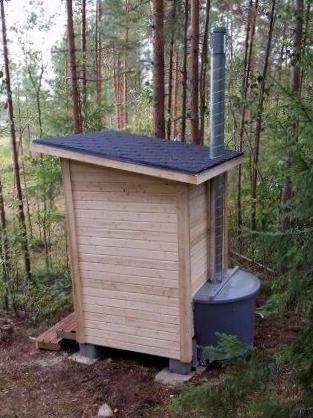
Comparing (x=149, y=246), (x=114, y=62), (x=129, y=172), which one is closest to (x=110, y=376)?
(x=149, y=246)

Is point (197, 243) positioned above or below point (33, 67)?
below

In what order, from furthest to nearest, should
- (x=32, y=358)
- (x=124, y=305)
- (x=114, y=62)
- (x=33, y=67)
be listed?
(x=114, y=62)
(x=33, y=67)
(x=32, y=358)
(x=124, y=305)

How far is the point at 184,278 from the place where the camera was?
5.15 meters

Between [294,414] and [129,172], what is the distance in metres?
3.19

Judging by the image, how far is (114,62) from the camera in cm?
1906

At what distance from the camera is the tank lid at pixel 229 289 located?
538 cm

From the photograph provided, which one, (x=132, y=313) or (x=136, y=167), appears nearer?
(x=136, y=167)

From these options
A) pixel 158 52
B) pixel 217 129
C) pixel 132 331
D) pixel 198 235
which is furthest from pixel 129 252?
pixel 158 52

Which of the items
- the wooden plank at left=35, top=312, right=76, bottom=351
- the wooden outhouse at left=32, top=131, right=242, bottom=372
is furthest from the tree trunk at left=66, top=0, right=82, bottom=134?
the wooden plank at left=35, top=312, right=76, bottom=351

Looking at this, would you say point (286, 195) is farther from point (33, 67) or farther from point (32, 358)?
point (33, 67)

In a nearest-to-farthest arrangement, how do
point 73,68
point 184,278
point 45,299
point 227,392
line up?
1. point 227,392
2. point 184,278
3. point 45,299
4. point 73,68

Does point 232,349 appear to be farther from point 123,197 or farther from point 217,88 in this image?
point 217,88

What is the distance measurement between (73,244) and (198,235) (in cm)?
157

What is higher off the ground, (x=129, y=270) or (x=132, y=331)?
(x=129, y=270)
